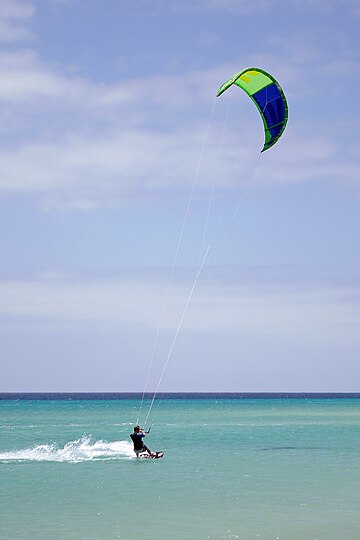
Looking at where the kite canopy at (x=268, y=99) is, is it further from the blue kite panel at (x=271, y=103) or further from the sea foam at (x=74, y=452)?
the sea foam at (x=74, y=452)

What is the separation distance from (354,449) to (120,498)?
45.0 feet

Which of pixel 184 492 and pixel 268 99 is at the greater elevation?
pixel 268 99

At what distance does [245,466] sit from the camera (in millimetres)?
24609

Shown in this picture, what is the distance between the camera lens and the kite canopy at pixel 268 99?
19.3 metres

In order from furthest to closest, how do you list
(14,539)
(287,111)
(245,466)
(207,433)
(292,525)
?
(207,433) < (245,466) < (287,111) < (292,525) < (14,539)

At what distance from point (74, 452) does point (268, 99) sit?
1632cm

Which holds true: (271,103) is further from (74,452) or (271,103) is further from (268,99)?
(74,452)

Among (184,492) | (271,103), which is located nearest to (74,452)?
(184,492)

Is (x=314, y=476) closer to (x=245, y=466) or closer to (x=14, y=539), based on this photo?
(x=245, y=466)

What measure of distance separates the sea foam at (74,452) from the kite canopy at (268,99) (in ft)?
42.7

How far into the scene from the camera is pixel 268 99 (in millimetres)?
19672

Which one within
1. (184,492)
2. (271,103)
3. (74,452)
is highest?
(271,103)

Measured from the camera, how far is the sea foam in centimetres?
2808

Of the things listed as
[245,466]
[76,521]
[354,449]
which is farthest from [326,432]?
[76,521]
